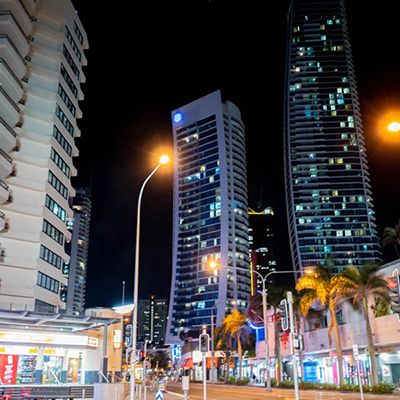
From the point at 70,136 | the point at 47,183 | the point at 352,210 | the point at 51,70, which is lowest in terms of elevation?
the point at 47,183

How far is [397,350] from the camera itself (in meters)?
43.1

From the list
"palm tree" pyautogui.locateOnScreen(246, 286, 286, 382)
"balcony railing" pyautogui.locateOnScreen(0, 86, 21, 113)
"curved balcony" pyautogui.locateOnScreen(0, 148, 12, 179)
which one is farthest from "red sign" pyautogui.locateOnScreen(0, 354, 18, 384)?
"palm tree" pyautogui.locateOnScreen(246, 286, 286, 382)

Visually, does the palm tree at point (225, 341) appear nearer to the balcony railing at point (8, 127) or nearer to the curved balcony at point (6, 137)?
the curved balcony at point (6, 137)

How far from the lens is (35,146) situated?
5888cm

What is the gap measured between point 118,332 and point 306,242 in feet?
512

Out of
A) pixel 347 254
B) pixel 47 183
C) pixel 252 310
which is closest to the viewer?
pixel 47 183

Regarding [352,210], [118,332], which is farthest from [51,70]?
[352,210]

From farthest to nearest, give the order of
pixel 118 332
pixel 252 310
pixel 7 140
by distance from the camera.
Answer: pixel 252 310
pixel 7 140
pixel 118 332

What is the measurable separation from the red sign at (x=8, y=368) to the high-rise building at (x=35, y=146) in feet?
47.7

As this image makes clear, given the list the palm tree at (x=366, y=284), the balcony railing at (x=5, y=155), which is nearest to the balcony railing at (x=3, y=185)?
the balcony railing at (x=5, y=155)

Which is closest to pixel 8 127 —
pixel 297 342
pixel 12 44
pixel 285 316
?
pixel 12 44

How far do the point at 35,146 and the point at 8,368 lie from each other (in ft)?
95.7

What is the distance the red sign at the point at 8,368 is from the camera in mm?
36906

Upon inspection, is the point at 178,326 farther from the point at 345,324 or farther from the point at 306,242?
the point at 345,324
